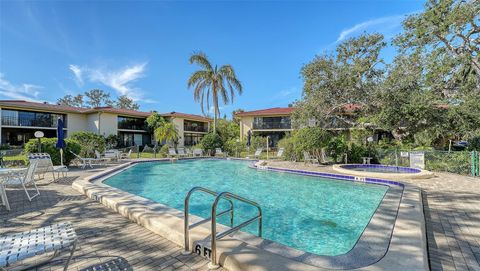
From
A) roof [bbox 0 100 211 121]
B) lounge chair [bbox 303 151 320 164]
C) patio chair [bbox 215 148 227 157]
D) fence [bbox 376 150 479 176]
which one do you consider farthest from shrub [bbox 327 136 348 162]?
roof [bbox 0 100 211 121]

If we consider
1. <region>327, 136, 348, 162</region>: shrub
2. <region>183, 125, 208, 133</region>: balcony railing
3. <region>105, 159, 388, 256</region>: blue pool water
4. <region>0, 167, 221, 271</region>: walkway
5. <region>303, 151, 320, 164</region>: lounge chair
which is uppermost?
<region>183, 125, 208, 133</region>: balcony railing

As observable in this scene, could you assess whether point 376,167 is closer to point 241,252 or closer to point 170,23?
point 241,252

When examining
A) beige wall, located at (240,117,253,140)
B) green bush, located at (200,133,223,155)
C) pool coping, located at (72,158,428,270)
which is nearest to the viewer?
pool coping, located at (72,158,428,270)

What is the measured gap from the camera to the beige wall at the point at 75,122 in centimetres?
2675

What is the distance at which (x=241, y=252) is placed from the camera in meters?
2.78

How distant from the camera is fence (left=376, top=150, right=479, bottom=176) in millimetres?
10242

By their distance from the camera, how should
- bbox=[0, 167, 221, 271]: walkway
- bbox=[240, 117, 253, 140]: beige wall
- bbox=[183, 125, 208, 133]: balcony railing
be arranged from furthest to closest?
bbox=[183, 125, 208, 133]: balcony railing, bbox=[240, 117, 253, 140]: beige wall, bbox=[0, 167, 221, 271]: walkway

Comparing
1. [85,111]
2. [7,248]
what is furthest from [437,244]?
[85,111]

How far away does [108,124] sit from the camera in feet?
89.9

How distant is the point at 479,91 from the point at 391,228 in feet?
57.8

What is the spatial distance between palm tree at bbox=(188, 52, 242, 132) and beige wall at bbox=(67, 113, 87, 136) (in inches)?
613

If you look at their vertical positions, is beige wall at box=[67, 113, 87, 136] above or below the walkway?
above

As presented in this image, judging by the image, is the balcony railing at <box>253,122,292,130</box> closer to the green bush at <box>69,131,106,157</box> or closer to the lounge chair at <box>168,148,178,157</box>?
the lounge chair at <box>168,148,178,157</box>

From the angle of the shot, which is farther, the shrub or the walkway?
the shrub
